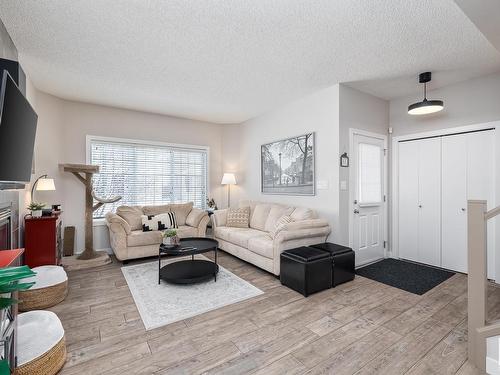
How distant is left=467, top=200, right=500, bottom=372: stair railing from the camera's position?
174 centimetres

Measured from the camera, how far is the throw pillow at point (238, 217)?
4.77m

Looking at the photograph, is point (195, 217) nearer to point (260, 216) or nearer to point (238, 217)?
point (238, 217)

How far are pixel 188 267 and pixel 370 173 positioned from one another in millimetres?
3209

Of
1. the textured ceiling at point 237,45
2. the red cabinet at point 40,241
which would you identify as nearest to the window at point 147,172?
the textured ceiling at point 237,45

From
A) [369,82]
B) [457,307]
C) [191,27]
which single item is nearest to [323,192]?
[369,82]

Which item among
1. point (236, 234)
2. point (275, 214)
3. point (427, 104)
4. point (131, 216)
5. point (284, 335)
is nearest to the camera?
point (284, 335)

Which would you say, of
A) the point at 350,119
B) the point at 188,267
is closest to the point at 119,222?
the point at 188,267

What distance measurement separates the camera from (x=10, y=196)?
265 centimetres

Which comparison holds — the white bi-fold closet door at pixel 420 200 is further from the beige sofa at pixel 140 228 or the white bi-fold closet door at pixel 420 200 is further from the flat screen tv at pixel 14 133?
the flat screen tv at pixel 14 133

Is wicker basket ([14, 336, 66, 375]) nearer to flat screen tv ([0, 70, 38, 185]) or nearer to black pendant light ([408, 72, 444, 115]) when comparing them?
flat screen tv ([0, 70, 38, 185])

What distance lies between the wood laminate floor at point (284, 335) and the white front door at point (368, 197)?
108cm

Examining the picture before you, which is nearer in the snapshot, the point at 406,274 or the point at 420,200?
the point at 406,274

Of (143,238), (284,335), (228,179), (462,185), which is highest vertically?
(228,179)

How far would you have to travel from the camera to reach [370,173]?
4.12 metres
